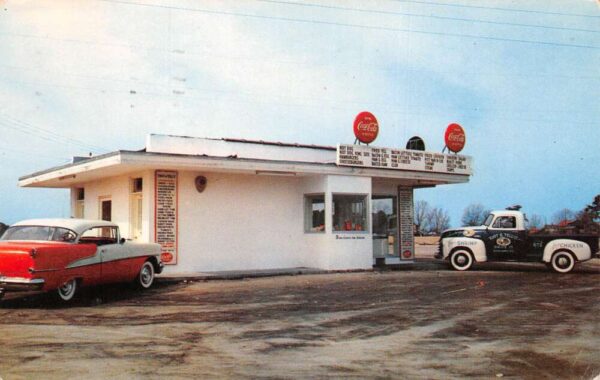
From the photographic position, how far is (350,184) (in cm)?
1936

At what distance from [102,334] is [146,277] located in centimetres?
601

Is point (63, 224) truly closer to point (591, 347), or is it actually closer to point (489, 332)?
point (489, 332)

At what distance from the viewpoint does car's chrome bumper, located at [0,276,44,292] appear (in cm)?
1077

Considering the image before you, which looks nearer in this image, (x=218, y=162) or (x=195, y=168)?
(x=218, y=162)

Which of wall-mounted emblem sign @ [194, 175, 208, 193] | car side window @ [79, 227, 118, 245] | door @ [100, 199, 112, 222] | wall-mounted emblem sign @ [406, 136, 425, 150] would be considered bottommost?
car side window @ [79, 227, 118, 245]

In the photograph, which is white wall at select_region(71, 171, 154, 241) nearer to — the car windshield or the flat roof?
the flat roof

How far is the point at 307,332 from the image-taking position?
8.77 meters

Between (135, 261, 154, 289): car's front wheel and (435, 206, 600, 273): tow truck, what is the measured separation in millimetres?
10701

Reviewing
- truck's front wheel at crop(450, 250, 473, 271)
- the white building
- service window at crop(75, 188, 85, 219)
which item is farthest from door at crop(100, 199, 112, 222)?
truck's front wheel at crop(450, 250, 473, 271)

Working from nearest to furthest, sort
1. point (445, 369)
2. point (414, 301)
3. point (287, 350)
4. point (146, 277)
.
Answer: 1. point (445, 369)
2. point (287, 350)
3. point (414, 301)
4. point (146, 277)

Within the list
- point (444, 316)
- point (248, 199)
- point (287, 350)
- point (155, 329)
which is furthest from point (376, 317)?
point (248, 199)

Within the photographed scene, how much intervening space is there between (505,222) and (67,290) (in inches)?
556

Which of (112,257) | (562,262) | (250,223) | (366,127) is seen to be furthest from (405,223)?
(112,257)

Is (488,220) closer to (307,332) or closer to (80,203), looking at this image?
(307,332)
